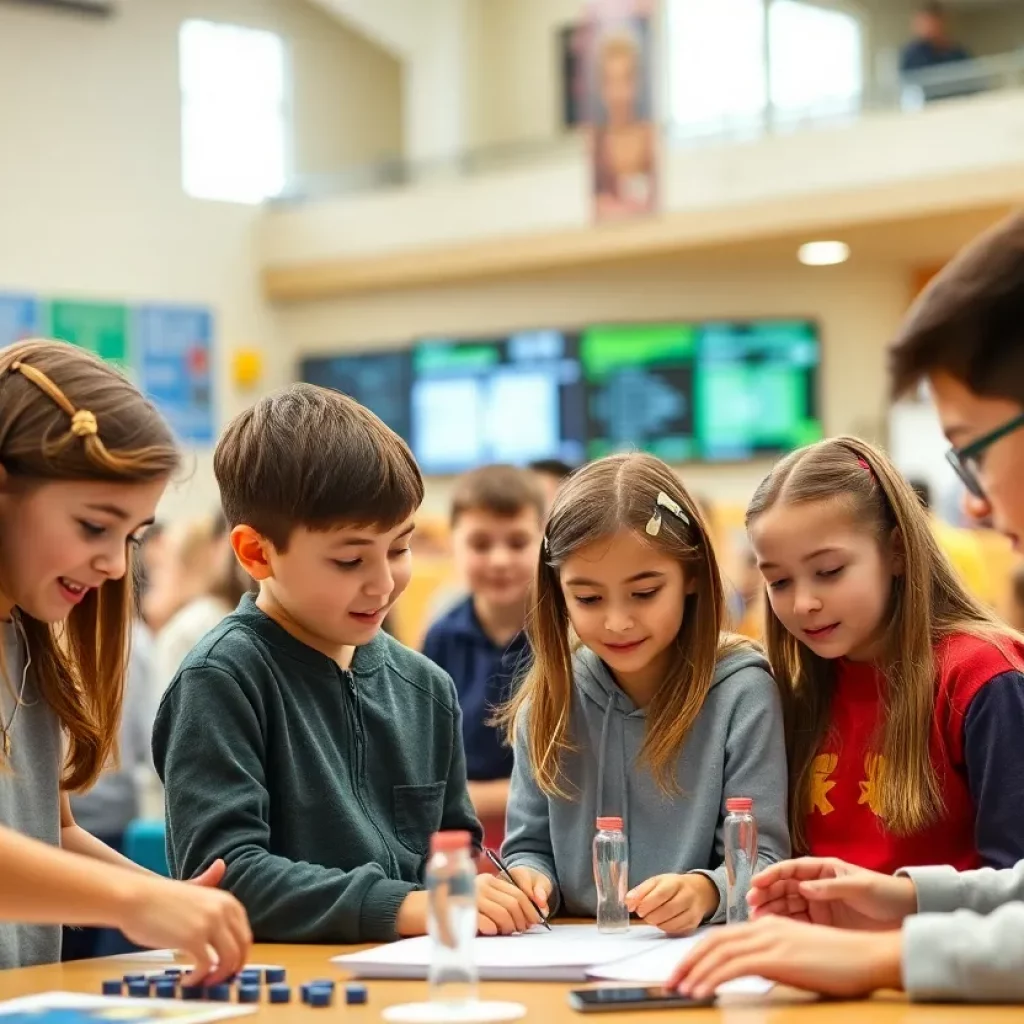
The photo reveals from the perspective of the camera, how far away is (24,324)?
12.5 m

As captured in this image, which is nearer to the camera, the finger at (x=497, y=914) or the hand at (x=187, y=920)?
the hand at (x=187, y=920)

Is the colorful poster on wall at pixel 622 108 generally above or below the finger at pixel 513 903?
above

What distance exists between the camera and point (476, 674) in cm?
426

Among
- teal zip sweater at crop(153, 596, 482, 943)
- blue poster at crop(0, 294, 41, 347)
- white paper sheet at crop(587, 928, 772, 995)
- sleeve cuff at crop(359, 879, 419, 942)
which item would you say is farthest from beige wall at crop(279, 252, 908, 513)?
white paper sheet at crop(587, 928, 772, 995)

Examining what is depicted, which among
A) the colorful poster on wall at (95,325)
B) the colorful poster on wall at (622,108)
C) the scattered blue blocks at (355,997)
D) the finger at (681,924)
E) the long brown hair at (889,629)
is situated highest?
the colorful poster on wall at (622,108)

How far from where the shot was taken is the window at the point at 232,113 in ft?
45.0

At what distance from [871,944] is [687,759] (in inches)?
30.9

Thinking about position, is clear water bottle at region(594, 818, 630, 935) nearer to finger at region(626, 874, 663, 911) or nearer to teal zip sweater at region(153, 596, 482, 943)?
finger at region(626, 874, 663, 911)

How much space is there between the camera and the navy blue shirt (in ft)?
13.5

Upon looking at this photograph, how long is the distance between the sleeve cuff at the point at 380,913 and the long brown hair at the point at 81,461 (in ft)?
1.55

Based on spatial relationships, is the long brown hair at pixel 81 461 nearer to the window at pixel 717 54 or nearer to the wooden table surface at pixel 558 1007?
the wooden table surface at pixel 558 1007

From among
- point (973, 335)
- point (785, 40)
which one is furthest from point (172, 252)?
point (973, 335)

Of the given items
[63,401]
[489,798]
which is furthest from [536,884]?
[489,798]

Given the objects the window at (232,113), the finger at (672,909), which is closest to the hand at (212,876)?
the finger at (672,909)
